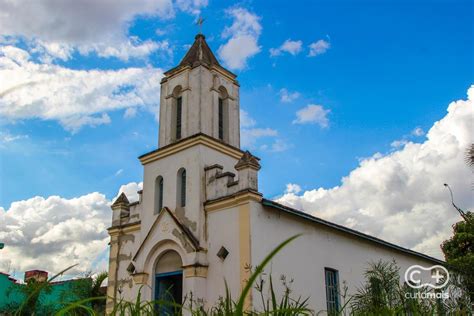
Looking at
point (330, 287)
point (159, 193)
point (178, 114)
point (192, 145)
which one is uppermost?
point (178, 114)

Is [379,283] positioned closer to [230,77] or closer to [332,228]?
[332,228]

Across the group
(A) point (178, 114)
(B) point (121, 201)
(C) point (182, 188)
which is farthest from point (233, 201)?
(B) point (121, 201)

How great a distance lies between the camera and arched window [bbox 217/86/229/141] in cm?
2088

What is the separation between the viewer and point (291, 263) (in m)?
17.4

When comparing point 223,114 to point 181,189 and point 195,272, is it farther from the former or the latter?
point 195,272

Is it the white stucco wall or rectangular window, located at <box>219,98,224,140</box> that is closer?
the white stucco wall

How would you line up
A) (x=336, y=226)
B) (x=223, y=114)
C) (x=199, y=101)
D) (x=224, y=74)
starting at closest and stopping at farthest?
(x=336, y=226)
(x=199, y=101)
(x=223, y=114)
(x=224, y=74)

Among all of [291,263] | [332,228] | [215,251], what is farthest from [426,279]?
[215,251]

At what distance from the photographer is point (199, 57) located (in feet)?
70.2

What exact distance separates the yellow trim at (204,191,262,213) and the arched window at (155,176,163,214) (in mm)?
2923

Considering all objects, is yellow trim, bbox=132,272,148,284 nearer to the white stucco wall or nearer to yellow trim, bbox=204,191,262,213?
yellow trim, bbox=204,191,262,213

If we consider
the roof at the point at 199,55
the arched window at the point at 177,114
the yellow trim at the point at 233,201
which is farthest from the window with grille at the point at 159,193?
the roof at the point at 199,55

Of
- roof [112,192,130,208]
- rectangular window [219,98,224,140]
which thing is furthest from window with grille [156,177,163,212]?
rectangular window [219,98,224,140]

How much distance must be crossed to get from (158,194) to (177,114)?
11.7 feet
